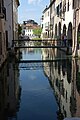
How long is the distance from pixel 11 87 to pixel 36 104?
3218 millimetres

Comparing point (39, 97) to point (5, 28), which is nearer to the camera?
point (39, 97)

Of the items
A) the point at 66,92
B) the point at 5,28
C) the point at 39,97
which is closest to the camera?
the point at 39,97

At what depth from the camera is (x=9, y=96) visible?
449 inches

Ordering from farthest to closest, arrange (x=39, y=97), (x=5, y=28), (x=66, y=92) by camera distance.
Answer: (x=5, y=28)
(x=66, y=92)
(x=39, y=97)

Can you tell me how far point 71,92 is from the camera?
475 inches

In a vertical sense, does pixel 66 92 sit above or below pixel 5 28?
below

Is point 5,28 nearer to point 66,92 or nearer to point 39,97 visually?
point 66,92

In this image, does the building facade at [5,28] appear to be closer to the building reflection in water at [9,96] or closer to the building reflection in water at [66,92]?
the building reflection in water at [9,96]

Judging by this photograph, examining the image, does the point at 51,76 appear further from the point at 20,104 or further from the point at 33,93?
the point at 20,104

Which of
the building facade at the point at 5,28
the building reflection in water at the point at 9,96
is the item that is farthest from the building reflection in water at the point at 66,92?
the building facade at the point at 5,28

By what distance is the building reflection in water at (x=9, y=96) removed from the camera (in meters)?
9.04

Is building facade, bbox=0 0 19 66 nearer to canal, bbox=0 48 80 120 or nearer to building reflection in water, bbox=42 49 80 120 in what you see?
building reflection in water, bbox=42 49 80 120

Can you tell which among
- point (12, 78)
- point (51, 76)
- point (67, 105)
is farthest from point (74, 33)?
point (67, 105)

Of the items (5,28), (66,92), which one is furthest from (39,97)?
(5,28)
